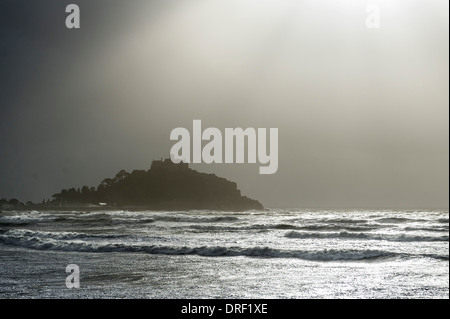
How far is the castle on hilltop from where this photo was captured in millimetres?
59625

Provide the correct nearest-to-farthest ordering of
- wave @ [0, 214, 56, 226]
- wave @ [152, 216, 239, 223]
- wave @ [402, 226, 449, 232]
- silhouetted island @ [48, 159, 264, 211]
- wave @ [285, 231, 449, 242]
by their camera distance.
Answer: wave @ [285, 231, 449, 242] < wave @ [402, 226, 449, 232] < wave @ [152, 216, 239, 223] < wave @ [0, 214, 56, 226] < silhouetted island @ [48, 159, 264, 211]

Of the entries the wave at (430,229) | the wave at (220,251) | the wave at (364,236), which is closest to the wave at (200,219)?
the wave at (364,236)

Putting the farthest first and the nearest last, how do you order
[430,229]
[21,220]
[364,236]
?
[21,220] → [430,229] → [364,236]

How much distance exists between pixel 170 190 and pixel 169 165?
3229 millimetres

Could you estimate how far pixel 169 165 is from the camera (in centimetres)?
6047

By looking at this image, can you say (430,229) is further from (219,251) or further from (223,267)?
(223,267)

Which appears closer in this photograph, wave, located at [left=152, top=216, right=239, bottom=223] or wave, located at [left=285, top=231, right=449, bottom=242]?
wave, located at [left=285, top=231, right=449, bottom=242]

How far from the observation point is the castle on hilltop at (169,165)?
59625 millimetres

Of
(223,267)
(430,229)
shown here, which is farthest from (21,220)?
(430,229)

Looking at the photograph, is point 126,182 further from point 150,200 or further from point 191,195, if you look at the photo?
point 191,195

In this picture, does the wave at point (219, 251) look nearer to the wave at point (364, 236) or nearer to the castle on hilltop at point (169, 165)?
the wave at point (364, 236)

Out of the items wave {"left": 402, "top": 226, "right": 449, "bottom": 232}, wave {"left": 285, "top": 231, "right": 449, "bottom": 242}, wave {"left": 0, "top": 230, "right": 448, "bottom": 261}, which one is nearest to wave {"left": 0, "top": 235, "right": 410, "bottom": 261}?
wave {"left": 0, "top": 230, "right": 448, "bottom": 261}

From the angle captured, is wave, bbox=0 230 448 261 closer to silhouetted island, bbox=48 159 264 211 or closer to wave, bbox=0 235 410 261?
wave, bbox=0 235 410 261

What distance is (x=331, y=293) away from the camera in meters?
9.91
